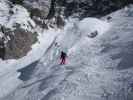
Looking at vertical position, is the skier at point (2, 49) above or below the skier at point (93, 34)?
below

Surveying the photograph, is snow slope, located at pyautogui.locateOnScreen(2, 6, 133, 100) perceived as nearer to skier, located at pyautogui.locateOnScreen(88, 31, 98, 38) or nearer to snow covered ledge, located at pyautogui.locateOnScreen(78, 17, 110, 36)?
snow covered ledge, located at pyautogui.locateOnScreen(78, 17, 110, 36)

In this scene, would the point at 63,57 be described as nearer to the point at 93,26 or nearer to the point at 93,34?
the point at 93,34

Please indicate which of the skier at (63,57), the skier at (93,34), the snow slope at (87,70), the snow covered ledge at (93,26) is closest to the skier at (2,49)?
the snow slope at (87,70)

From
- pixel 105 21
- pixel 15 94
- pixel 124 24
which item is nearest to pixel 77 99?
pixel 15 94

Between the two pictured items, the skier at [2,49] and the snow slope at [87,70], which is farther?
the skier at [2,49]

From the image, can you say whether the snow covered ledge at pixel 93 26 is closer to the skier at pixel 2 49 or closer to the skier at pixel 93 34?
the skier at pixel 93 34

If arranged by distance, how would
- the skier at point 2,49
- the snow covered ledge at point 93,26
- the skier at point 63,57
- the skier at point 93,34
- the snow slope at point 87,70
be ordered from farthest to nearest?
the skier at point 2,49
the snow covered ledge at point 93,26
the skier at point 93,34
the skier at point 63,57
the snow slope at point 87,70

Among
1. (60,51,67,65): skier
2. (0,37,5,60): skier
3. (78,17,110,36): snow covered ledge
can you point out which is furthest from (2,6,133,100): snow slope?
(0,37,5,60): skier

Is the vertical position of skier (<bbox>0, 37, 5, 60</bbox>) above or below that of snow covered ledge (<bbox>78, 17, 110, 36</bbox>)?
below

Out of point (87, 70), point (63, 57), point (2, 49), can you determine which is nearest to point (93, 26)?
Result: point (63, 57)

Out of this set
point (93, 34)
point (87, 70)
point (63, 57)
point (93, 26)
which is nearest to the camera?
point (87, 70)

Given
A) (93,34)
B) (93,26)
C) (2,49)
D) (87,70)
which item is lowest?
(2,49)
